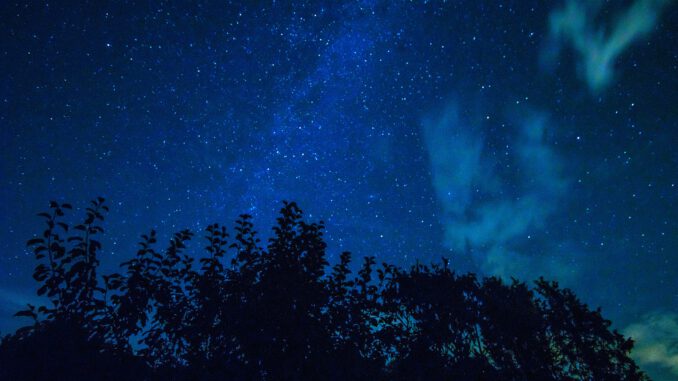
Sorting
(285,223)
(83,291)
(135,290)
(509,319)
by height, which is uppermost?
(509,319)

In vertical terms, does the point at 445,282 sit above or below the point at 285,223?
above

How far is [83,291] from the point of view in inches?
243

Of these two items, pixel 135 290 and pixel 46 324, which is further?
pixel 135 290

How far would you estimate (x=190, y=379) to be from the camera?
6648mm

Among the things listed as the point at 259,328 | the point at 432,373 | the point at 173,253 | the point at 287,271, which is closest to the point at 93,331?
the point at 173,253

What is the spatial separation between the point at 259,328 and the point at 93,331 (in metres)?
3.25

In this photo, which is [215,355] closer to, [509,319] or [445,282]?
[445,282]

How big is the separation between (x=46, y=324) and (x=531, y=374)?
15.5m

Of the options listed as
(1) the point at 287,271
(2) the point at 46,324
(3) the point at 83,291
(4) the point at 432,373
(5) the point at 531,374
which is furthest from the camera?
(5) the point at 531,374

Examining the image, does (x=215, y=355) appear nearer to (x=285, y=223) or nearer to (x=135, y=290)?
(x=135, y=290)

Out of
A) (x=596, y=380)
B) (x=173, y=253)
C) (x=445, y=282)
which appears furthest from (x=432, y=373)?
(x=596, y=380)

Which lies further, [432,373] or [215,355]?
[432,373]

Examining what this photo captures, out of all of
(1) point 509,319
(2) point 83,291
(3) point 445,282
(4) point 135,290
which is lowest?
(2) point 83,291

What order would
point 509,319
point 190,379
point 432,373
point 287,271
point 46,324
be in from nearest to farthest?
point 46,324
point 190,379
point 287,271
point 432,373
point 509,319
